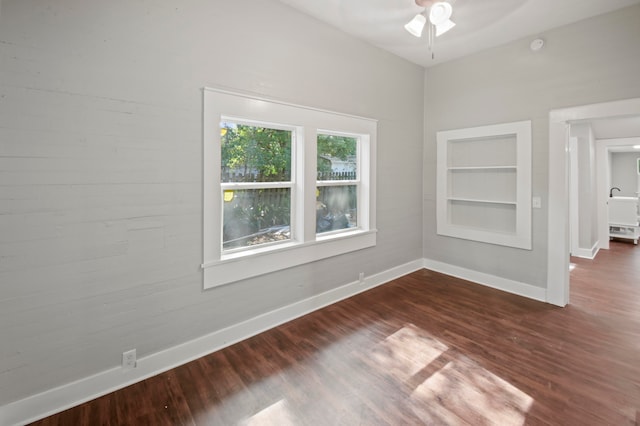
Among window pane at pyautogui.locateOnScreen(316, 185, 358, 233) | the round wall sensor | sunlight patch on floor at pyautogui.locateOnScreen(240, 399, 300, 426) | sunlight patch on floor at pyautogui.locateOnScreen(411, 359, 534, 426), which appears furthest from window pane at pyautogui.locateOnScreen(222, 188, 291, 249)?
the round wall sensor

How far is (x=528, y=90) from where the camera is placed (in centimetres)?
359

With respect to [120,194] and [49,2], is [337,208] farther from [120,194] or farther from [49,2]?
[49,2]

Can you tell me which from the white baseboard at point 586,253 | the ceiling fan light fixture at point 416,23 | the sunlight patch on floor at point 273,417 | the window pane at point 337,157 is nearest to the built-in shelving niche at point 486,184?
the window pane at point 337,157

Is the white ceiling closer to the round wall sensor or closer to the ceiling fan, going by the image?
the round wall sensor

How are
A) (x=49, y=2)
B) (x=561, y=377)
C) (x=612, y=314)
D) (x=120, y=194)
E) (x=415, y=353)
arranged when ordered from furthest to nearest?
1. (x=612, y=314)
2. (x=415, y=353)
3. (x=561, y=377)
4. (x=120, y=194)
5. (x=49, y=2)

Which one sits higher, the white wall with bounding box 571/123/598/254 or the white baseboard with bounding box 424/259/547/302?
the white wall with bounding box 571/123/598/254

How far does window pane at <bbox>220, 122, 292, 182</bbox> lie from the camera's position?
2.65 meters

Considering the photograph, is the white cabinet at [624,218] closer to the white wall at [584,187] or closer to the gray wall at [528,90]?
the white wall at [584,187]

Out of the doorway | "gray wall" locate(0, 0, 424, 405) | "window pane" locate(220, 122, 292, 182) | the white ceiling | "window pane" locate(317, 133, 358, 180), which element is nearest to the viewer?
"gray wall" locate(0, 0, 424, 405)

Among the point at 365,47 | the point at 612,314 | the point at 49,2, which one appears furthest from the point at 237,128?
the point at 612,314

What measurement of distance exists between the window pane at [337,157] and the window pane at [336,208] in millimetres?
159

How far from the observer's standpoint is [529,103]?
359 cm

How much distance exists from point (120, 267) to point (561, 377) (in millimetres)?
3379

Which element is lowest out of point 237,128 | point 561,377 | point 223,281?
point 561,377
